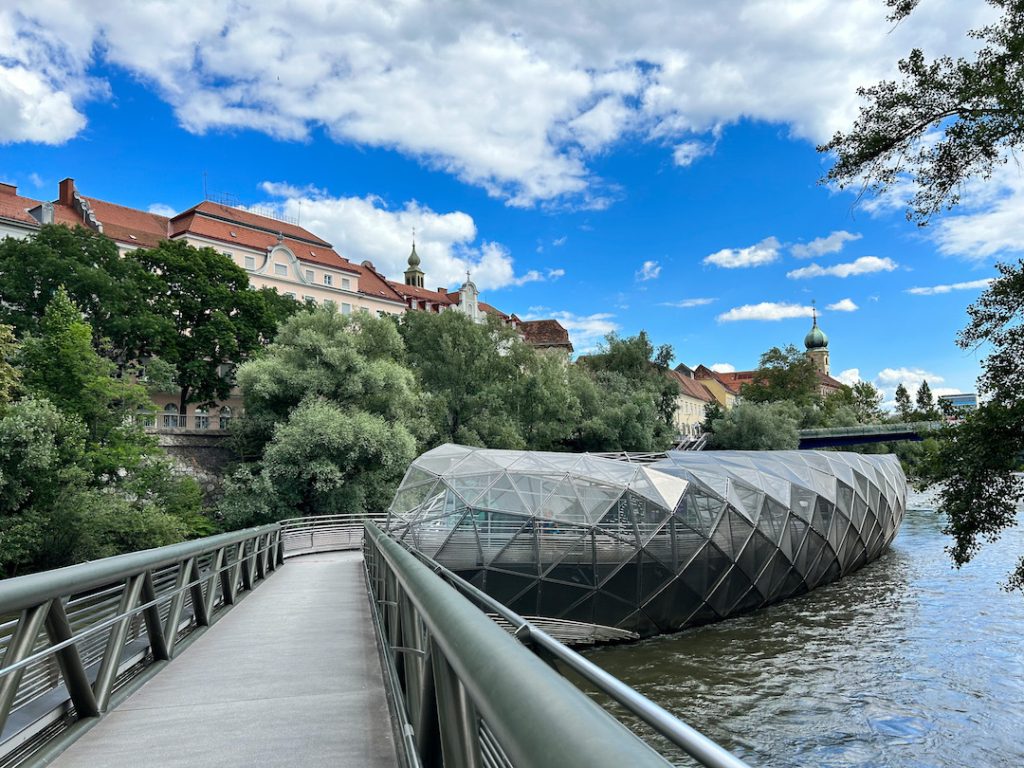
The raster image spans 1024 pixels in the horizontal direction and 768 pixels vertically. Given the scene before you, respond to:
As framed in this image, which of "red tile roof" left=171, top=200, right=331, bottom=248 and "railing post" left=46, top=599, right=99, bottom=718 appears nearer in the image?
"railing post" left=46, top=599, right=99, bottom=718

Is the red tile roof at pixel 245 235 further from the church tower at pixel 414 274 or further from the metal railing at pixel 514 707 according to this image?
the metal railing at pixel 514 707

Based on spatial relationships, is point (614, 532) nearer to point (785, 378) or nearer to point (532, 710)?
point (532, 710)

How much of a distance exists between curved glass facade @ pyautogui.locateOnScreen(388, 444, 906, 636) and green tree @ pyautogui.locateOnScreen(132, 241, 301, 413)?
2618cm

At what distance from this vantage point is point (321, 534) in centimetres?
2569

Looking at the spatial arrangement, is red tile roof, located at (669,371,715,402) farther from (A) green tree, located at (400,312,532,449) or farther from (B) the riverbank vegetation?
(B) the riverbank vegetation

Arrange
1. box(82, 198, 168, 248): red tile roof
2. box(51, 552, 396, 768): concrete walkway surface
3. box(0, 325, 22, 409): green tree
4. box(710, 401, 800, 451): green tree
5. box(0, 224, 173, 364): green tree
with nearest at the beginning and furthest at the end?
1. box(51, 552, 396, 768): concrete walkway surface
2. box(0, 325, 22, 409): green tree
3. box(0, 224, 173, 364): green tree
4. box(82, 198, 168, 248): red tile roof
5. box(710, 401, 800, 451): green tree

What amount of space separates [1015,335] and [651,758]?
1317cm

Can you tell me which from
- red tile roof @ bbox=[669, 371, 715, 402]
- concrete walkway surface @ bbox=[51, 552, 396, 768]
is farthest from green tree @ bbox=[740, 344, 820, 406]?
concrete walkway surface @ bbox=[51, 552, 396, 768]

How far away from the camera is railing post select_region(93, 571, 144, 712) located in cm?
445

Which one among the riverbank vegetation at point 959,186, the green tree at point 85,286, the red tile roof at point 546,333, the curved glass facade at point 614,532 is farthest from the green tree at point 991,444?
the red tile roof at point 546,333

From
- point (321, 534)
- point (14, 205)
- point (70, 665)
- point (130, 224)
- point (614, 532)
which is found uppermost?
point (130, 224)

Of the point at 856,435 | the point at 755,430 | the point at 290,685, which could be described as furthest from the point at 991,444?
the point at 856,435

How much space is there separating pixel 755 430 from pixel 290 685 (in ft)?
201

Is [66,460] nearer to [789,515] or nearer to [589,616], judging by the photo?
[589,616]
